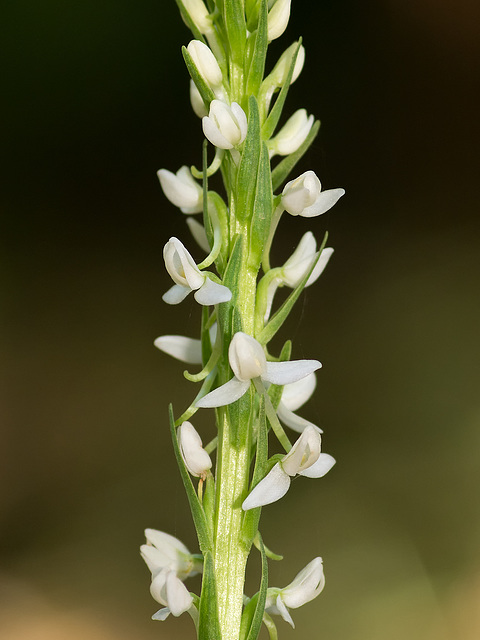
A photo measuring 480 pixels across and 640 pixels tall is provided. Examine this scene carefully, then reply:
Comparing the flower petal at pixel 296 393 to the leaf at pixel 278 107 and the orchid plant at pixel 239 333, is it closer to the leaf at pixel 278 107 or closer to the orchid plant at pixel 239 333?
the orchid plant at pixel 239 333

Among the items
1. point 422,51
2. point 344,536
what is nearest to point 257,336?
point 344,536

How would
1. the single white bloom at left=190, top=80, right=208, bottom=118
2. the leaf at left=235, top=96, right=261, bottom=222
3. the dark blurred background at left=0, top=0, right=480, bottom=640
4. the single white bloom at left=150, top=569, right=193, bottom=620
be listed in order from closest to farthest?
1. the single white bloom at left=150, top=569, right=193, bottom=620
2. the leaf at left=235, top=96, right=261, bottom=222
3. the single white bloom at left=190, top=80, right=208, bottom=118
4. the dark blurred background at left=0, top=0, right=480, bottom=640

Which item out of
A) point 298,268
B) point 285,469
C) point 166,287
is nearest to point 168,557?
point 285,469

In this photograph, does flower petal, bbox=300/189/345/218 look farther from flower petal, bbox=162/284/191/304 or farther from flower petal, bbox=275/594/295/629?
flower petal, bbox=275/594/295/629

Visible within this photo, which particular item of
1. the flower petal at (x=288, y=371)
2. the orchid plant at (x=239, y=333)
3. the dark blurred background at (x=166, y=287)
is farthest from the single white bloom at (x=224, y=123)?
the dark blurred background at (x=166, y=287)

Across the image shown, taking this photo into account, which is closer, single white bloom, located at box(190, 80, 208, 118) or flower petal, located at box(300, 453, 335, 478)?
flower petal, located at box(300, 453, 335, 478)

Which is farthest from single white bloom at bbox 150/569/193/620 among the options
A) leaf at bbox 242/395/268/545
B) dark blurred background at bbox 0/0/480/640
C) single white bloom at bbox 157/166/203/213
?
dark blurred background at bbox 0/0/480/640

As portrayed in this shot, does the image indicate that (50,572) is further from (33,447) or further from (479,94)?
(479,94)

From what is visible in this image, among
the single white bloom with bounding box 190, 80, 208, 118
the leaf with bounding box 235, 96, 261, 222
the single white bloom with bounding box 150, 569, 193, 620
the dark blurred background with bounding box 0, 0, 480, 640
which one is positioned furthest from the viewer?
the dark blurred background with bounding box 0, 0, 480, 640
